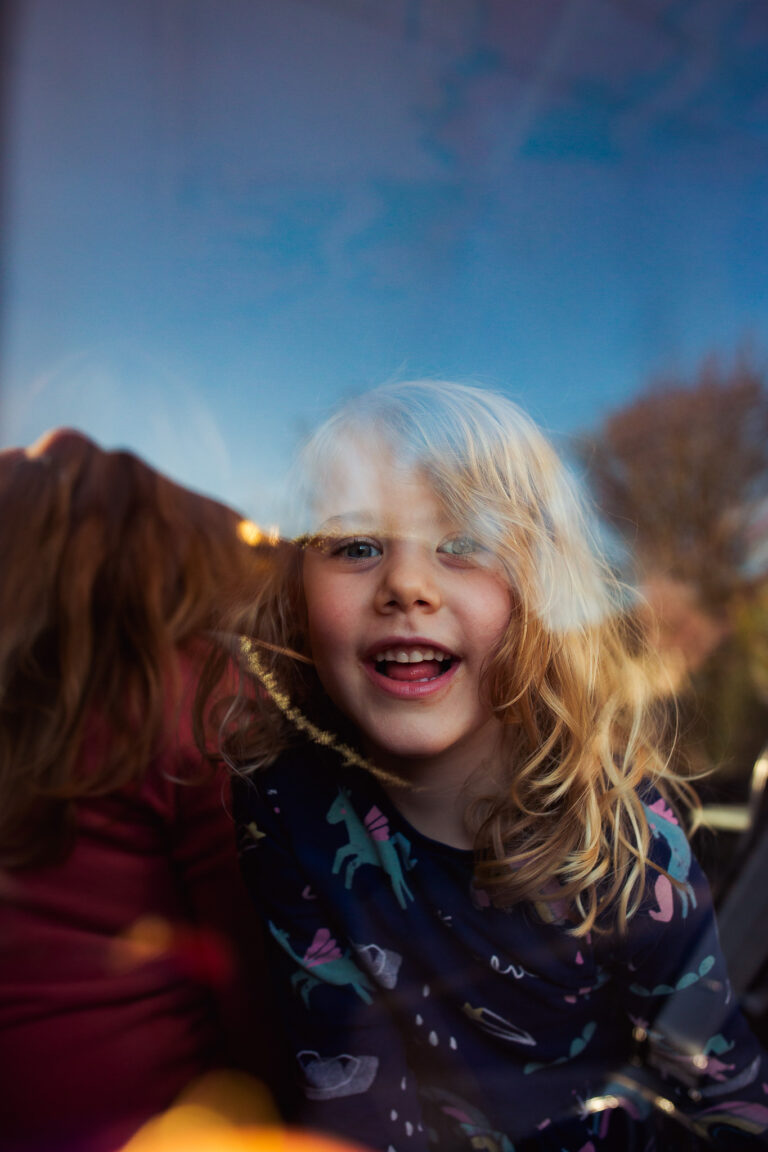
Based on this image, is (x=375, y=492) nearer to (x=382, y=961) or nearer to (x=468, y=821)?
(x=468, y=821)

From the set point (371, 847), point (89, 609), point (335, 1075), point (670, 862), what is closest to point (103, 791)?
point (89, 609)

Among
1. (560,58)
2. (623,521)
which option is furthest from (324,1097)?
(560,58)

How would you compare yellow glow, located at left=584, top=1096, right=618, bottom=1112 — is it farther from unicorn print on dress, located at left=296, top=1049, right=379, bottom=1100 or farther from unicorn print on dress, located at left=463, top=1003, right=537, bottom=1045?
unicorn print on dress, located at left=296, top=1049, right=379, bottom=1100

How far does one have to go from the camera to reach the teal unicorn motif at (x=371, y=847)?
885 millimetres

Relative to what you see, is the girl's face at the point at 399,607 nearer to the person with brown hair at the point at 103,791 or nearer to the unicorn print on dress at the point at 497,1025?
the person with brown hair at the point at 103,791

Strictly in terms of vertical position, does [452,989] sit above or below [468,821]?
below

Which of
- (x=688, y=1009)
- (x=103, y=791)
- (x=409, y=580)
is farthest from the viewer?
(x=688, y=1009)

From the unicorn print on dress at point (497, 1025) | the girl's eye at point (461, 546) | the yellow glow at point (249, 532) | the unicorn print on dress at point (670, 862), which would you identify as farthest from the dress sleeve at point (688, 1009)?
the yellow glow at point (249, 532)

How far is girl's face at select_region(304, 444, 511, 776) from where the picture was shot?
0.72 meters

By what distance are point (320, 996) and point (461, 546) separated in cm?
55

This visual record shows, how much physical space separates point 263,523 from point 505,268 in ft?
1.12

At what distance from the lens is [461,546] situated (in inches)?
28.9

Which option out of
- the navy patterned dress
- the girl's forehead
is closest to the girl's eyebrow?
the girl's forehead

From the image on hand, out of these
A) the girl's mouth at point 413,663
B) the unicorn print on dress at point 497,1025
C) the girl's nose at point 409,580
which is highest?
the girl's nose at point 409,580
